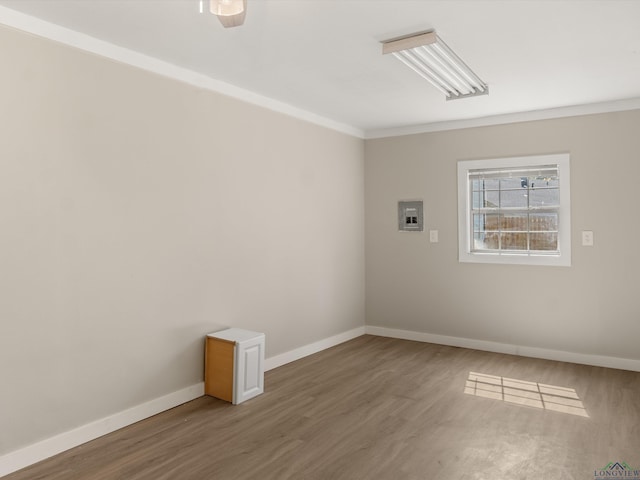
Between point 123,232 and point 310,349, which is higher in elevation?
point 123,232

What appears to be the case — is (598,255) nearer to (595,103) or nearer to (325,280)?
(595,103)

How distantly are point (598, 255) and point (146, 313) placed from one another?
13.4ft

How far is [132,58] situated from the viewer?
10.1 feet

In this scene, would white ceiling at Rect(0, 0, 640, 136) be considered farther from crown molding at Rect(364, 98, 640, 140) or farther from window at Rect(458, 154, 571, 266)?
window at Rect(458, 154, 571, 266)

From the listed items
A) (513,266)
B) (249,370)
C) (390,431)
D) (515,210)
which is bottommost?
(390,431)

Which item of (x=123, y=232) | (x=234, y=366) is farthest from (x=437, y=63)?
(x=234, y=366)

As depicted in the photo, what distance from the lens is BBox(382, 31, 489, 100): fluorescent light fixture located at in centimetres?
280

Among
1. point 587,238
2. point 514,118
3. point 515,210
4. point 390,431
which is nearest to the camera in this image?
point 390,431

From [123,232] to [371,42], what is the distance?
2038 millimetres

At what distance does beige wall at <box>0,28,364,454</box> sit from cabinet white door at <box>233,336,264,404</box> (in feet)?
1.25

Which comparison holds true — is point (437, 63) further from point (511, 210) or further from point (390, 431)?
point (390, 431)

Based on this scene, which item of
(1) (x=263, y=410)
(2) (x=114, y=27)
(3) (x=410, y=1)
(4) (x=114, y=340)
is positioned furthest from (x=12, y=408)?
(3) (x=410, y=1)

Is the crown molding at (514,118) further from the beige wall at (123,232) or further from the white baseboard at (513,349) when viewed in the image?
the white baseboard at (513,349)

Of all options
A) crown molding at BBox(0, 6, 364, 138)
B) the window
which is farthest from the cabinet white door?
the window
